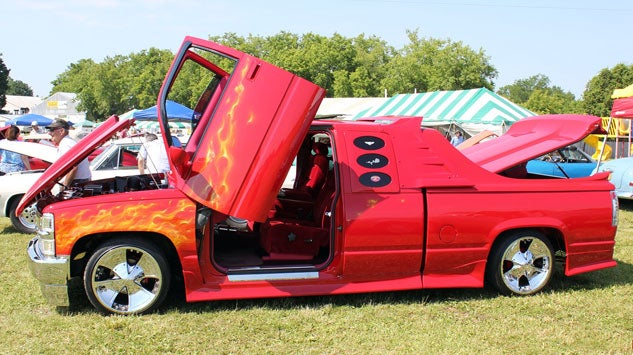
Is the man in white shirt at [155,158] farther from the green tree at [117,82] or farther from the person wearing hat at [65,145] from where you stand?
the green tree at [117,82]

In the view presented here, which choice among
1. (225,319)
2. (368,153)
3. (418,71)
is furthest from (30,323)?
(418,71)

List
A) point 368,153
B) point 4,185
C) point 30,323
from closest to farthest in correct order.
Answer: point 30,323 → point 368,153 → point 4,185

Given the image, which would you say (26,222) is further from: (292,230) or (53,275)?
(292,230)

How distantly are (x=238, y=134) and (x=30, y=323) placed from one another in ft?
7.93

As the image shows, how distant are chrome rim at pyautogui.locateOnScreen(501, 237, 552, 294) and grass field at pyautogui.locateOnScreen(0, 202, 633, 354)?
18 centimetres

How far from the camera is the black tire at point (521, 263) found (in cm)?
534

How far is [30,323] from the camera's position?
468 centimetres

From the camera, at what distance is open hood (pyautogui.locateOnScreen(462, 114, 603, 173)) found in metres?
5.36

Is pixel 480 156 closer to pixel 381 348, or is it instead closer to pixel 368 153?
pixel 368 153

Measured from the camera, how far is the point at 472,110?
19.5 metres

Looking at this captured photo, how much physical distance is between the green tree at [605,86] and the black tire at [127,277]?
5169 cm

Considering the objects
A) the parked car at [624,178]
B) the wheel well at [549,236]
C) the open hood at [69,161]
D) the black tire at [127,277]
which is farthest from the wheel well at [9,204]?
the parked car at [624,178]

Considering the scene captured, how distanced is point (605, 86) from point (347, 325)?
2106 inches

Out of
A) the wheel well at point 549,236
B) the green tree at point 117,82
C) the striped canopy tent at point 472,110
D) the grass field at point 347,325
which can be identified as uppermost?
the green tree at point 117,82
